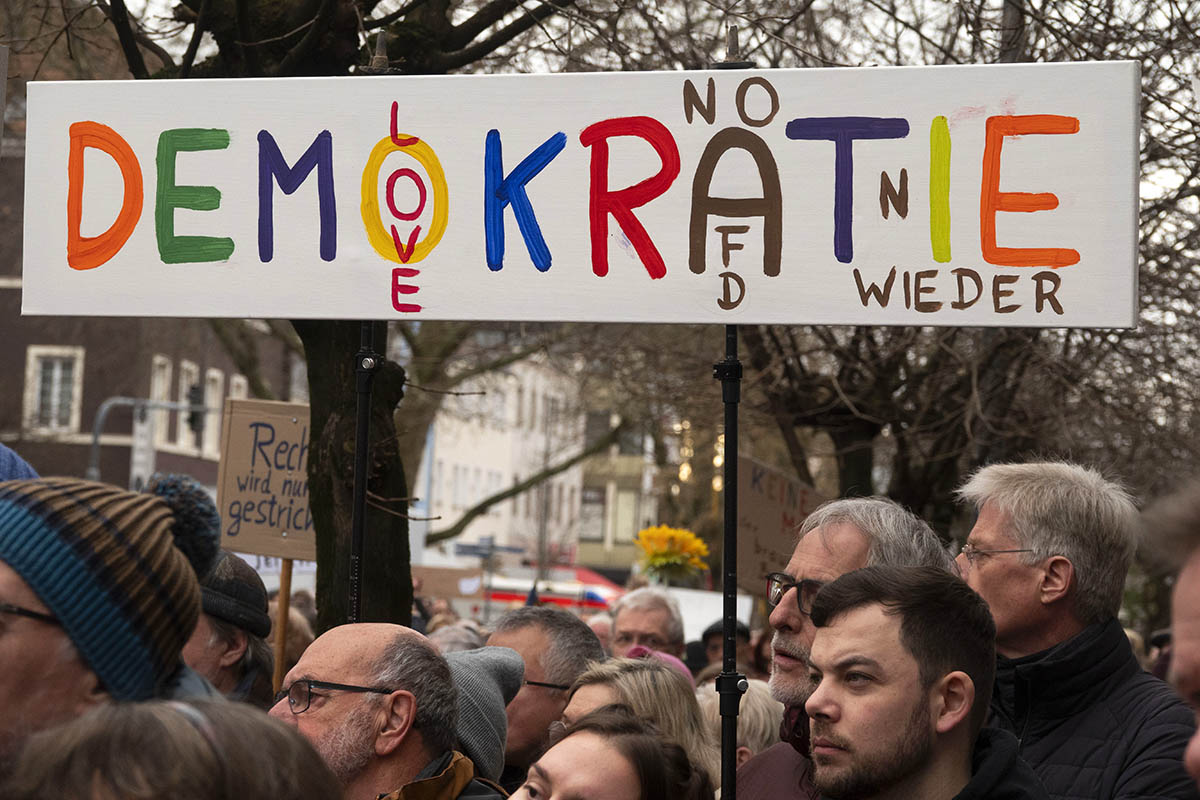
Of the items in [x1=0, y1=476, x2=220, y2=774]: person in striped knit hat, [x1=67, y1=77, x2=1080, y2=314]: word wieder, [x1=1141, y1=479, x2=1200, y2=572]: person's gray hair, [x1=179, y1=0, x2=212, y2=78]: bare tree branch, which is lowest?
[x1=0, y1=476, x2=220, y2=774]: person in striped knit hat

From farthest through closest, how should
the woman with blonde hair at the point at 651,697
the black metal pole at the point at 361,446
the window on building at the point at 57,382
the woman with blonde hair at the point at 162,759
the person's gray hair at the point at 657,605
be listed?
1. the window on building at the point at 57,382
2. the person's gray hair at the point at 657,605
3. the woman with blonde hair at the point at 651,697
4. the black metal pole at the point at 361,446
5. the woman with blonde hair at the point at 162,759

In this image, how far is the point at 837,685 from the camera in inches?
115

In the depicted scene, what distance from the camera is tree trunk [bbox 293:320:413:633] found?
5.49 metres

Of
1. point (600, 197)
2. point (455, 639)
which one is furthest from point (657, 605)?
point (600, 197)

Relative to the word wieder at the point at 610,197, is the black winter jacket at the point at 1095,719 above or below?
below

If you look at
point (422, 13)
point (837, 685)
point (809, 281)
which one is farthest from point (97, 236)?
point (422, 13)

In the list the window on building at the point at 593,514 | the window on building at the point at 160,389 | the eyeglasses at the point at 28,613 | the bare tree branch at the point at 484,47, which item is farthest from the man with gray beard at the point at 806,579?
the window on building at the point at 593,514

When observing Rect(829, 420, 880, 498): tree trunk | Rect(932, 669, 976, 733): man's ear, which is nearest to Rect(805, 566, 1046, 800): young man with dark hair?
Rect(932, 669, 976, 733): man's ear

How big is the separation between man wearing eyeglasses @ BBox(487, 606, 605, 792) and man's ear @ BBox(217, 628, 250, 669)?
2.89ft

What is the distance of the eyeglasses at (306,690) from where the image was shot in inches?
135

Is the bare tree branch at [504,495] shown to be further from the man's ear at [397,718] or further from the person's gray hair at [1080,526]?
the man's ear at [397,718]

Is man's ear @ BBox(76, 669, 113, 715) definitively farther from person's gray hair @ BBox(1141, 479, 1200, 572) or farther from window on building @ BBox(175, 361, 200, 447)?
window on building @ BBox(175, 361, 200, 447)

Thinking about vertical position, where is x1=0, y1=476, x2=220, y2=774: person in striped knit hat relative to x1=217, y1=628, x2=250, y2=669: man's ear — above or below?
above

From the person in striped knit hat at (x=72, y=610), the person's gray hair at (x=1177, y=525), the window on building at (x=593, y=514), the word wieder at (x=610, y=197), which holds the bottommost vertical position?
the window on building at (x=593, y=514)
